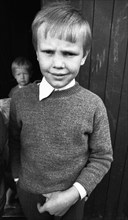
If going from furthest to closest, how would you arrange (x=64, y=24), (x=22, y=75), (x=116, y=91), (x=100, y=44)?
1. (x=22, y=75)
2. (x=116, y=91)
3. (x=100, y=44)
4. (x=64, y=24)

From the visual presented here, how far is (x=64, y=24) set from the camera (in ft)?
3.07

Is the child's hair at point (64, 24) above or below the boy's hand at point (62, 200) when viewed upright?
above

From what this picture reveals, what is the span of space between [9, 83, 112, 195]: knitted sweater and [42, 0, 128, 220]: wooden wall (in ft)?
1.62

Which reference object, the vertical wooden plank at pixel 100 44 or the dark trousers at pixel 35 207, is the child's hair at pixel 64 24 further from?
the dark trousers at pixel 35 207

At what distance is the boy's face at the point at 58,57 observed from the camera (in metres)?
0.95

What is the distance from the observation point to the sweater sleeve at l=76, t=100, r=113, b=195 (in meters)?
1.12

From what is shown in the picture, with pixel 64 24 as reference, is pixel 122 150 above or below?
below

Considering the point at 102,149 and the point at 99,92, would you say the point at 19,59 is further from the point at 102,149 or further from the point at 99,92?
the point at 102,149

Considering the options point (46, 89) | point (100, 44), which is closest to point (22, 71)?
point (100, 44)

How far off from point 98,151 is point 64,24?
68 centimetres

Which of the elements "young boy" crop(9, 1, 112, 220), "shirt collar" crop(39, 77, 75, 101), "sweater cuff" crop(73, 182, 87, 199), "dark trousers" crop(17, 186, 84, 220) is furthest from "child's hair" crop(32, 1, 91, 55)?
"dark trousers" crop(17, 186, 84, 220)

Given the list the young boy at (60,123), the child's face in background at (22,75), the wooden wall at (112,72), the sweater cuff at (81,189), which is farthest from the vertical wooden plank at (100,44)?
the child's face in background at (22,75)

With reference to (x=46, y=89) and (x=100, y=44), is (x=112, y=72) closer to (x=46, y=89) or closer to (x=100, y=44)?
(x=100, y=44)

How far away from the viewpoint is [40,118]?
112 cm
